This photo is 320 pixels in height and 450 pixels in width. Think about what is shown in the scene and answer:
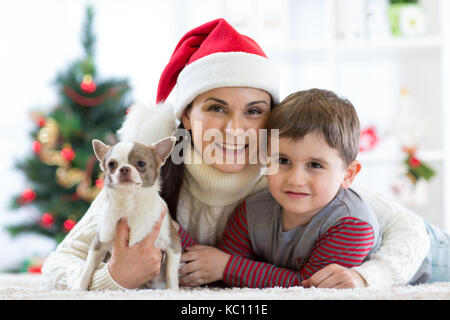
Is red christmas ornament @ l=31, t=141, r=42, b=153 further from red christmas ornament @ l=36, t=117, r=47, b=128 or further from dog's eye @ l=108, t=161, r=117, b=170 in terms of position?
dog's eye @ l=108, t=161, r=117, b=170

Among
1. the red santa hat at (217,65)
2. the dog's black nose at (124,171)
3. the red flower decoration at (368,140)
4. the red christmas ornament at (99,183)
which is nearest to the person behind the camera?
the dog's black nose at (124,171)

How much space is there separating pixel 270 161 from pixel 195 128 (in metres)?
0.22

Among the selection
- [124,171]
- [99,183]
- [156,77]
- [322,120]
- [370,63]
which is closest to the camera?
[124,171]

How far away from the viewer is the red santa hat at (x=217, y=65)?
1.24 m

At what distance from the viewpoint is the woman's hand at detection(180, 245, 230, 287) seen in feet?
3.84

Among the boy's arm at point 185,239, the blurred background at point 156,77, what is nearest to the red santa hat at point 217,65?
the boy's arm at point 185,239

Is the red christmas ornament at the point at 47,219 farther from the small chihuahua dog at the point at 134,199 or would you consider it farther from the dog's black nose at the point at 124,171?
the dog's black nose at the point at 124,171

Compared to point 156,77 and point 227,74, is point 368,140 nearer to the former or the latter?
point 156,77

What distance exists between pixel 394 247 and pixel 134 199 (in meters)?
0.69

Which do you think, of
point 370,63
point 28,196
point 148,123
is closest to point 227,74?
point 148,123

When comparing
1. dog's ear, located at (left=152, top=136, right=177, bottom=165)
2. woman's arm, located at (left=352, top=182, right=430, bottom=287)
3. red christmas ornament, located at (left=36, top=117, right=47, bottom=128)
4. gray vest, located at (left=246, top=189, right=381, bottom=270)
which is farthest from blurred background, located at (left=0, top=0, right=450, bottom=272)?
dog's ear, located at (left=152, top=136, right=177, bottom=165)

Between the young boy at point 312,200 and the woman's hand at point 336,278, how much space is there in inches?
2.2

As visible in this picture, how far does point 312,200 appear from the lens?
116 centimetres
